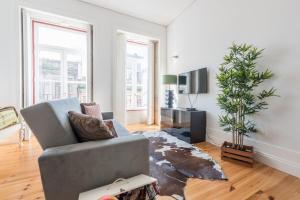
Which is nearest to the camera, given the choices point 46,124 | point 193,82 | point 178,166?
point 46,124

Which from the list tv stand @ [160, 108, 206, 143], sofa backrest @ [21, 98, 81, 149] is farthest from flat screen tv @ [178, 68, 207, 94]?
sofa backrest @ [21, 98, 81, 149]

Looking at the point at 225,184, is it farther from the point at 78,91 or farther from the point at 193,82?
the point at 78,91

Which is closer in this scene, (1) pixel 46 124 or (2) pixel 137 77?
(1) pixel 46 124

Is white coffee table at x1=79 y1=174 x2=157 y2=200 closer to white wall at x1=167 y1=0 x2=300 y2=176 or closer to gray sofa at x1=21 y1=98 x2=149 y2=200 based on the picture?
gray sofa at x1=21 y1=98 x2=149 y2=200

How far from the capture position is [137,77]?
4.95 metres

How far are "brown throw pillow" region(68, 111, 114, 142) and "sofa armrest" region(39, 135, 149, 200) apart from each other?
76mm

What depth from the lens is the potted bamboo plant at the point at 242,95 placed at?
6.89 ft

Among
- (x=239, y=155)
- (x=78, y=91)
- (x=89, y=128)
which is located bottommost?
(x=239, y=155)

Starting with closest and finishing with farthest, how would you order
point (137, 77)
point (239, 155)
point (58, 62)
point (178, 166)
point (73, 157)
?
point (73, 157) < point (178, 166) < point (239, 155) < point (58, 62) < point (137, 77)

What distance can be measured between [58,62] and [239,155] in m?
4.24

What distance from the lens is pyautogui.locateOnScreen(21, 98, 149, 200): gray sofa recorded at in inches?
40.5

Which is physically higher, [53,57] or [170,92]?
[53,57]

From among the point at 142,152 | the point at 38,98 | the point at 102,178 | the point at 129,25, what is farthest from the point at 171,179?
the point at 129,25

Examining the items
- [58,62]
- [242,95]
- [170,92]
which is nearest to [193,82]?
[170,92]
